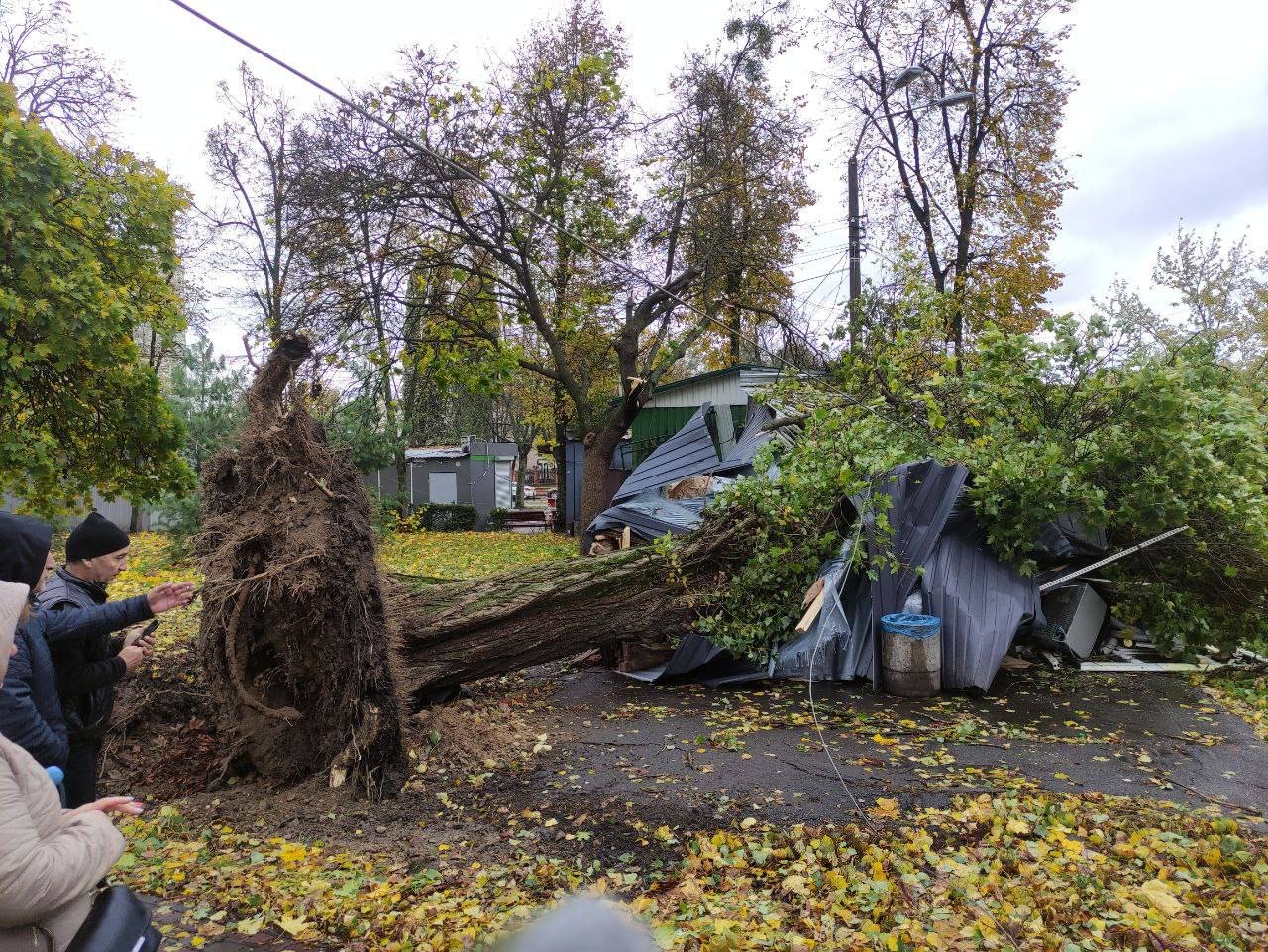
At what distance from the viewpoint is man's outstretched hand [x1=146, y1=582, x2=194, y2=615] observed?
3.16 meters

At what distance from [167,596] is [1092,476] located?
6553mm

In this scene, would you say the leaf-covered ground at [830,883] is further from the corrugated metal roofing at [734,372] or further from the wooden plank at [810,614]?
the corrugated metal roofing at [734,372]

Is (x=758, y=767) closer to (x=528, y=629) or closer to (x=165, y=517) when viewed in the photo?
(x=528, y=629)

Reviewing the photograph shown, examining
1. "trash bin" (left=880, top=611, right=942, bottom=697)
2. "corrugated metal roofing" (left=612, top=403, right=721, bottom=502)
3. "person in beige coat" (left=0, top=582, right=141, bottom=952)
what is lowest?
"trash bin" (left=880, top=611, right=942, bottom=697)

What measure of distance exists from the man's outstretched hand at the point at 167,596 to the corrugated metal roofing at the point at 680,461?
7.76 m

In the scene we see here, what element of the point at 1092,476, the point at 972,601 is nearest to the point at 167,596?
the point at 972,601

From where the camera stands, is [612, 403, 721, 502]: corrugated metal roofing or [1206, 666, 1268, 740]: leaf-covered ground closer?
[1206, 666, 1268, 740]: leaf-covered ground

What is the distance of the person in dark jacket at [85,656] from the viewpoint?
3090 mm

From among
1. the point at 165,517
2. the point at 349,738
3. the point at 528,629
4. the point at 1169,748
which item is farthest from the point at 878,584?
the point at 165,517

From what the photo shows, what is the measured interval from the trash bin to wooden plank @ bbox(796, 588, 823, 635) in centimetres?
51

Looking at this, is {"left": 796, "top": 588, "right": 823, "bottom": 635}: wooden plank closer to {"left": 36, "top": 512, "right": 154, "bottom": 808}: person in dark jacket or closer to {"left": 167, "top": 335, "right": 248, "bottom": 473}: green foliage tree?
{"left": 36, "top": 512, "right": 154, "bottom": 808}: person in dark jacket

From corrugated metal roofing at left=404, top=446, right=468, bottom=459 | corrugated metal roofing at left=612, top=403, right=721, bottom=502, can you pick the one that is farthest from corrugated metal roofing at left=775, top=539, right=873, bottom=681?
corrugated metal roofing at left=404, top=446, right=468, bottom=459

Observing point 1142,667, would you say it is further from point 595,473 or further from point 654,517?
point 595,473

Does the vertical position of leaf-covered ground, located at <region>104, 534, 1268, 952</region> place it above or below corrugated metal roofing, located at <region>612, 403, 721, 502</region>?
below
